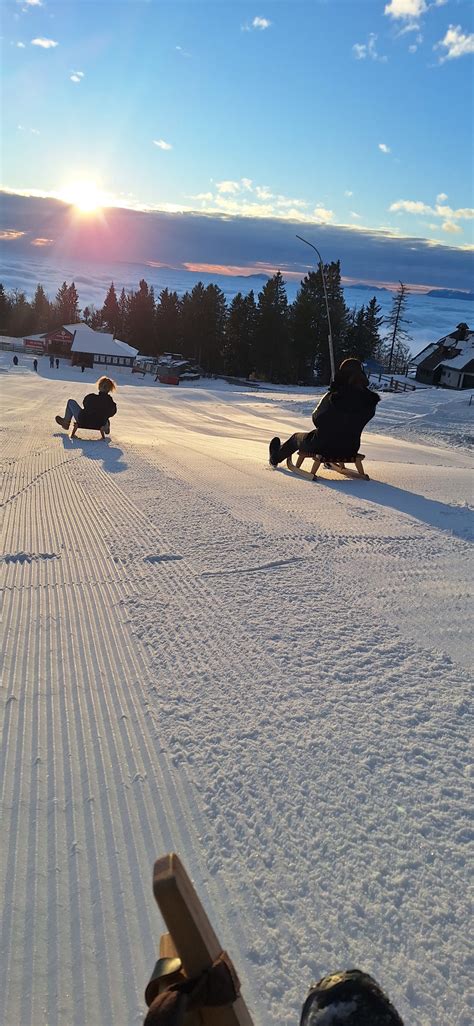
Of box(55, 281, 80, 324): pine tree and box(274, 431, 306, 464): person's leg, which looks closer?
A: box(274, 431, 306, 464): person's leg

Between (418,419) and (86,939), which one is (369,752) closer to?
(86,939)

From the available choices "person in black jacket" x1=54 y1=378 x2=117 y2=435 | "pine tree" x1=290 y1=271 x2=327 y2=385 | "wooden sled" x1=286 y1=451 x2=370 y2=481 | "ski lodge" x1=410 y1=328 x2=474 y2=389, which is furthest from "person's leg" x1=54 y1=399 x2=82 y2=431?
"pine tree" x1=290 y1=271 x2=327 y2=385

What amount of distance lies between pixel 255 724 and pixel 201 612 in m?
1.20

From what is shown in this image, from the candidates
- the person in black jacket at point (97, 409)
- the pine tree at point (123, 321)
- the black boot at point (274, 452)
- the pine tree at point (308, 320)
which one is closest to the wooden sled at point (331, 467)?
the black boot at point (274, 452)

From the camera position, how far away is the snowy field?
182cm

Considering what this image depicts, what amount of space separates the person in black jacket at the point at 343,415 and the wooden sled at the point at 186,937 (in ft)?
25.3

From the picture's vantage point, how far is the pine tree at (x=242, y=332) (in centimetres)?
7138

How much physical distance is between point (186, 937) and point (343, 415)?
7.83 meters

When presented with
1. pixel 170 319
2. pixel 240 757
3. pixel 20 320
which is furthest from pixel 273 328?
pixel 240 757

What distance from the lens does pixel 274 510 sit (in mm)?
6391

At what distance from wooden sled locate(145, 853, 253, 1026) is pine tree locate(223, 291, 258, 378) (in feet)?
238

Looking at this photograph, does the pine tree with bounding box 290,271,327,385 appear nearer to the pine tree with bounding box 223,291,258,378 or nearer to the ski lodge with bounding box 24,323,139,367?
the pine tree with bounding box 223,291,258,378

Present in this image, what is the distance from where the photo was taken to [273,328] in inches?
2704

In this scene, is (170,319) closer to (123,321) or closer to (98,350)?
(123,321)
